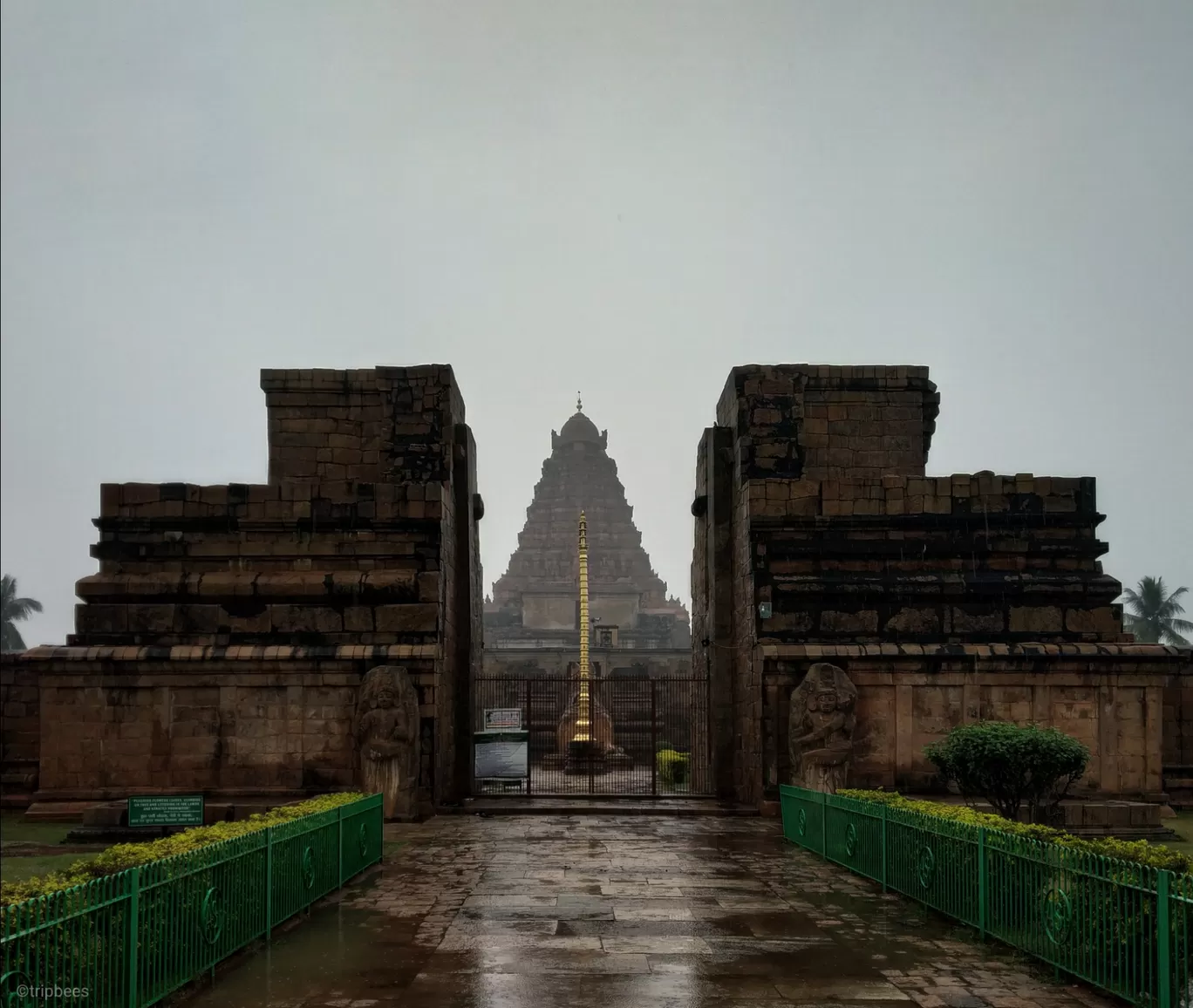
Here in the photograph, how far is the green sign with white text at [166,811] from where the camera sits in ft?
38.2

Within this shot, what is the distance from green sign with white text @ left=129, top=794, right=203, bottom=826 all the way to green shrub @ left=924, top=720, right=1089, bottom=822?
7815 mm

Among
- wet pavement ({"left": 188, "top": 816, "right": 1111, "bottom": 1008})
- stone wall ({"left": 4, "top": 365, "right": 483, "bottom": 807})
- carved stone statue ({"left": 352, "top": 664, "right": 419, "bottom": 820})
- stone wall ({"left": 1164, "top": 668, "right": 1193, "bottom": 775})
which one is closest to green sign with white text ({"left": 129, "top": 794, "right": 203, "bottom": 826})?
wet pavement ({"left": 188, "top": 816, "right": 1111, "bottom": 1008})

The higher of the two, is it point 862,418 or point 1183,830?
point 862,418

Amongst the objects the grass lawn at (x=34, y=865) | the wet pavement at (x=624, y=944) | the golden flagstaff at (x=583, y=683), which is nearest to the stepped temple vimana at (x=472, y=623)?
the grass lawn at (x=34, y=865)

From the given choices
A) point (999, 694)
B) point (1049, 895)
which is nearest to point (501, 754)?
point (999, 694)

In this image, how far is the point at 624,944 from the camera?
8773mm

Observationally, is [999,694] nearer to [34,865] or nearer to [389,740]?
[389,740]

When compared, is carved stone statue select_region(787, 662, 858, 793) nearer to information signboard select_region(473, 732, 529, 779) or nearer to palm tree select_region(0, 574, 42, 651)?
information signboard select_region(473, 732, 529, 779)

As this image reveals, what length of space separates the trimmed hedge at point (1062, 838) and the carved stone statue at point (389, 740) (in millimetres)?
6159

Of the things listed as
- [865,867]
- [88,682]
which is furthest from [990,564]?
[88,682]

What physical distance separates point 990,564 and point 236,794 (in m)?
11.4

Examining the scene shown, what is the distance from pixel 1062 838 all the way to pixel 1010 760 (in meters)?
3.21

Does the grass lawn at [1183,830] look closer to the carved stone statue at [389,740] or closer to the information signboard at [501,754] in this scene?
the carved stone statue at [389,740]

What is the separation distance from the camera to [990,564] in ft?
58.4
